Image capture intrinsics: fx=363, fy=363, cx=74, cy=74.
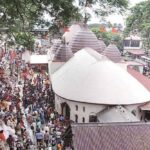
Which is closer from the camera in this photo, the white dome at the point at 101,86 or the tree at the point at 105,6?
the tree at the point at 105,6

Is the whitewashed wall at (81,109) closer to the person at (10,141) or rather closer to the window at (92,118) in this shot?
the window at (92,118)

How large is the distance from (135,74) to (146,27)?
1256 centimetres

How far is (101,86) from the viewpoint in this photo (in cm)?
2292

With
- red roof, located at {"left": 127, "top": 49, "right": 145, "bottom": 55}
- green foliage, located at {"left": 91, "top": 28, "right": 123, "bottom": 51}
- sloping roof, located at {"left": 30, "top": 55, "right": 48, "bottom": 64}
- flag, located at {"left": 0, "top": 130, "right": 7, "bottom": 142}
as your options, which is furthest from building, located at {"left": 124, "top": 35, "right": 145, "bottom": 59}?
flag, located at {"left": 0, "top": 130, "right": 7, "bottom": 142}

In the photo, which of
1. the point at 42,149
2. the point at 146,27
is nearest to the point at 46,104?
the point at 42,149

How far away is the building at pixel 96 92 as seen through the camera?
2261 cm

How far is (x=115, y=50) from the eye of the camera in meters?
31.1

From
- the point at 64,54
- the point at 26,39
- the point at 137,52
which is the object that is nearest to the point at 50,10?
the point at 26,39

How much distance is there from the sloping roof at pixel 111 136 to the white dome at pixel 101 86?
343 inches

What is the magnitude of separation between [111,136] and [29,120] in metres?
8.51

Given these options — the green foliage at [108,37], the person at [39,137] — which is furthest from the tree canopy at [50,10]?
the green foliage at [108,37]

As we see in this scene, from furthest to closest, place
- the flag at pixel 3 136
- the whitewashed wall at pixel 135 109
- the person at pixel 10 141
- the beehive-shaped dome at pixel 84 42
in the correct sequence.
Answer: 1. the beehive-shaped dome at pixel 84 42
2. the whitewashed wall at pixel 135 109
3. the person at pixel 10 141
4. the flag at pixel 3 136

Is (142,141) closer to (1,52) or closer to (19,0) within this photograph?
(19,0)

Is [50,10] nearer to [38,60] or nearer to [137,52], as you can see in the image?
[38,60]
